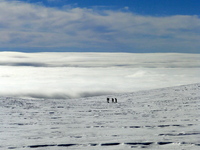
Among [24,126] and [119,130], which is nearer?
[119,130]

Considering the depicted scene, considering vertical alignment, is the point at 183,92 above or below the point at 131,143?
above

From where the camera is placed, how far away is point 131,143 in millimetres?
10555

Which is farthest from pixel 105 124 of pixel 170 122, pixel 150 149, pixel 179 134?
pixel 150 149

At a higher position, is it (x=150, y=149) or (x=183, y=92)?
(x=183, y=92)

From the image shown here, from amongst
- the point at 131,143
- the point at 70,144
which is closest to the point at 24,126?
the point at 70,144

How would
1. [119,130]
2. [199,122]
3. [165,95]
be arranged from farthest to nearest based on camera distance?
[165,95]
[199,122]
[119,130]

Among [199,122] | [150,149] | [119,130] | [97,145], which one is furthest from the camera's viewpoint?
[199,122]

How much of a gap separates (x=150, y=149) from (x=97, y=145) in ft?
5.77

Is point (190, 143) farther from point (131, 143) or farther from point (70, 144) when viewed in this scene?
point (70, 144)

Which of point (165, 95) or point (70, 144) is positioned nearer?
point (70, 144)

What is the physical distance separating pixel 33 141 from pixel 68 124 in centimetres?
425

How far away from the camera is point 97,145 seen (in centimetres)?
1043

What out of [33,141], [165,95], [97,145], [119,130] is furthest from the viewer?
[165,95]

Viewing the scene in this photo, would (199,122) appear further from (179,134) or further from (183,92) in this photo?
(183,92)
